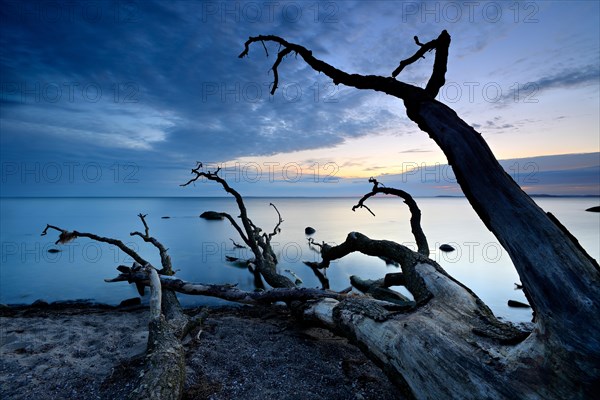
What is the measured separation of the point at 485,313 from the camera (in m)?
3.85

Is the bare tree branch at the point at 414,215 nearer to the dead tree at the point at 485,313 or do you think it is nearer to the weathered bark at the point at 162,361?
the dead tree at the point at 485,313

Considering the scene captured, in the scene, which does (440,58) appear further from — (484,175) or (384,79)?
(484,175)

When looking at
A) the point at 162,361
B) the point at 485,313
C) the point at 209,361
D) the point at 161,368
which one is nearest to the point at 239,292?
the point at 209,361

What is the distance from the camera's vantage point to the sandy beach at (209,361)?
4.02 m

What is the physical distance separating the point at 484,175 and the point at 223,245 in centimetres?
2134

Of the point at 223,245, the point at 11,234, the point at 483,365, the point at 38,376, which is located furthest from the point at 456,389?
the point at 11,234

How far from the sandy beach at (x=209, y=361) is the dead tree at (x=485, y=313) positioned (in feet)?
2.69

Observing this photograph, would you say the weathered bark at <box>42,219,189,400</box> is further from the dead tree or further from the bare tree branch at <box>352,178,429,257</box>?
the bare tree branch at <box>352,178,429,257</box>

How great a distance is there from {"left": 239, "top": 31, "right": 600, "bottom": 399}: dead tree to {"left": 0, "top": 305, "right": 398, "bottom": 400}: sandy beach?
0.82 metres

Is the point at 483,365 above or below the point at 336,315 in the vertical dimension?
above

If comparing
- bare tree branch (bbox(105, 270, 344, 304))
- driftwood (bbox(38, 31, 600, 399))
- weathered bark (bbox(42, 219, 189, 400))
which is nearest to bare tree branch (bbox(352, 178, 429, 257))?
driftwood (bbox(38, 31, 600, 399))

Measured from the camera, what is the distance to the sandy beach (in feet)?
13.2

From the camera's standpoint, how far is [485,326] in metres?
3.41

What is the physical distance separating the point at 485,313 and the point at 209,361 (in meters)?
4.18
